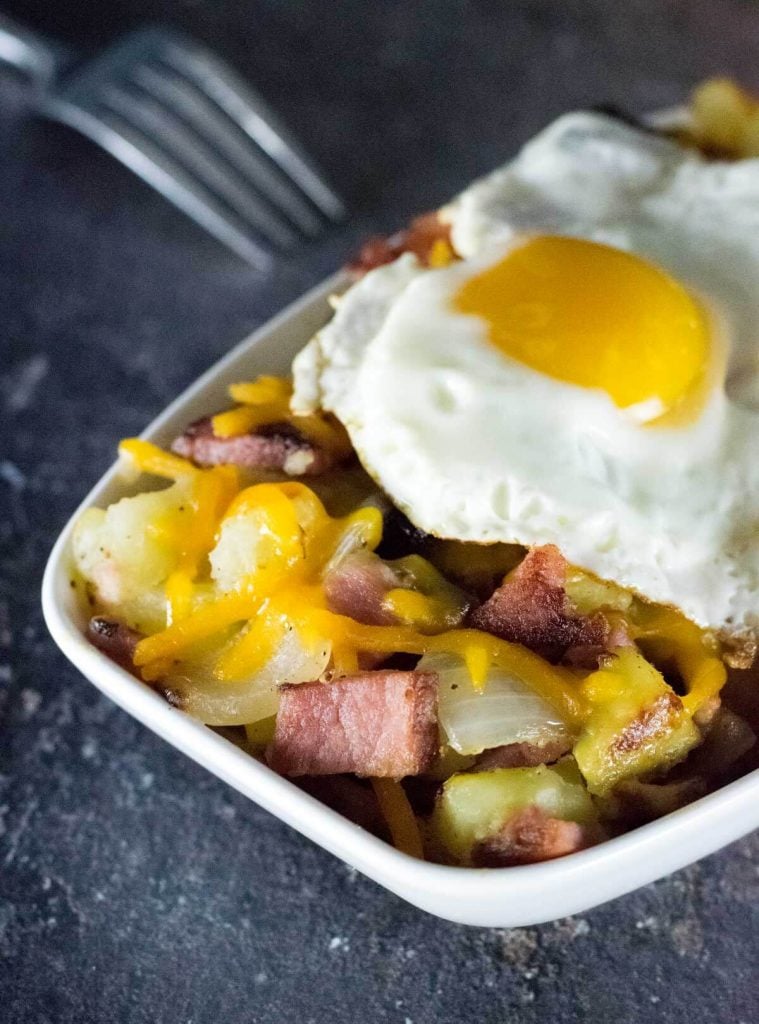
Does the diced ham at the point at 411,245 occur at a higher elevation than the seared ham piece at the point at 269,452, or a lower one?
lower

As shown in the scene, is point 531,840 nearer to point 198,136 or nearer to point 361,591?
point 361,591

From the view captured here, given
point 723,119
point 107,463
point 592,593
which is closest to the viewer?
point 592,593

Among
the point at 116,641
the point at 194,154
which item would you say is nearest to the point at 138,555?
the point at 116,641

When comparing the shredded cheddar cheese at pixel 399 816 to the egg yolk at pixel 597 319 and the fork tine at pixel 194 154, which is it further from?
the fork tine at pixel 194 154

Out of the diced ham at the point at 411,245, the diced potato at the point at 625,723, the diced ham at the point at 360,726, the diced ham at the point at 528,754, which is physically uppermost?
the diced ham at the point at 411,245

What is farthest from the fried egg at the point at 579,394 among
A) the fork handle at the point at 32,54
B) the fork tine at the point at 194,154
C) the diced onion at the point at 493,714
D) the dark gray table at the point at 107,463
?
the fork handle at the point at 32,54

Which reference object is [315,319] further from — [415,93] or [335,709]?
[415,93]

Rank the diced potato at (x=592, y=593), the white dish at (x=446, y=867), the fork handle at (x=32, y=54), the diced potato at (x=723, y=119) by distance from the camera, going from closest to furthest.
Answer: the white dish at (x=446, y=867), the diced potato at (x=592, y=593), the diced potato at (x=723, y=119), the fork handle at (x=32, y=54)
